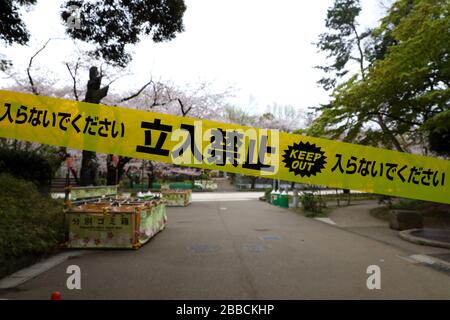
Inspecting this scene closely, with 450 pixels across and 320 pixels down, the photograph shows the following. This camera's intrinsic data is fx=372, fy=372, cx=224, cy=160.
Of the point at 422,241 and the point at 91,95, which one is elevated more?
the point at 91,95

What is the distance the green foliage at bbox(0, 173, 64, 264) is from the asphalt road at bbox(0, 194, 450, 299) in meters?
0.74

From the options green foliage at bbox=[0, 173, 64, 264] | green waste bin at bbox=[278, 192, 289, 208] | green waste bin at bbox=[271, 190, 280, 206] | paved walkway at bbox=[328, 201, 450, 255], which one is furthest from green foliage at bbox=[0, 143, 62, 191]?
green waste bin at bbox=[271, 190, 280, 206]

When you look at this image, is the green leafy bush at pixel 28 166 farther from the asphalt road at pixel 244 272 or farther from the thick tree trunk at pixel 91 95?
the asphalt road at pixel 244 272

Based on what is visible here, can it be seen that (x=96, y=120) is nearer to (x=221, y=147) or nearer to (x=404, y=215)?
(x=221, y=147)

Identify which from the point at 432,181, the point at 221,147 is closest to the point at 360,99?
the point at 432,181

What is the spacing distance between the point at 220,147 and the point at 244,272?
2.42m

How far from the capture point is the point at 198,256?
8.51 m

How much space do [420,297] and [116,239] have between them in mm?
6867

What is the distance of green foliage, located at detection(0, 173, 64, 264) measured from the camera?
23.6 feet

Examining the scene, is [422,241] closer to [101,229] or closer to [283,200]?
[101,229]

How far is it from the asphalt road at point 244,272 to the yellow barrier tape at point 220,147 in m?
1.69

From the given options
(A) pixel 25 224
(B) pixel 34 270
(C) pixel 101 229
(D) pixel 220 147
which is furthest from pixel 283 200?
(B) pixel 34 270

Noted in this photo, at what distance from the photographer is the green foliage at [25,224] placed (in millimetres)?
7180

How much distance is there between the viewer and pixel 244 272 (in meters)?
6.91
